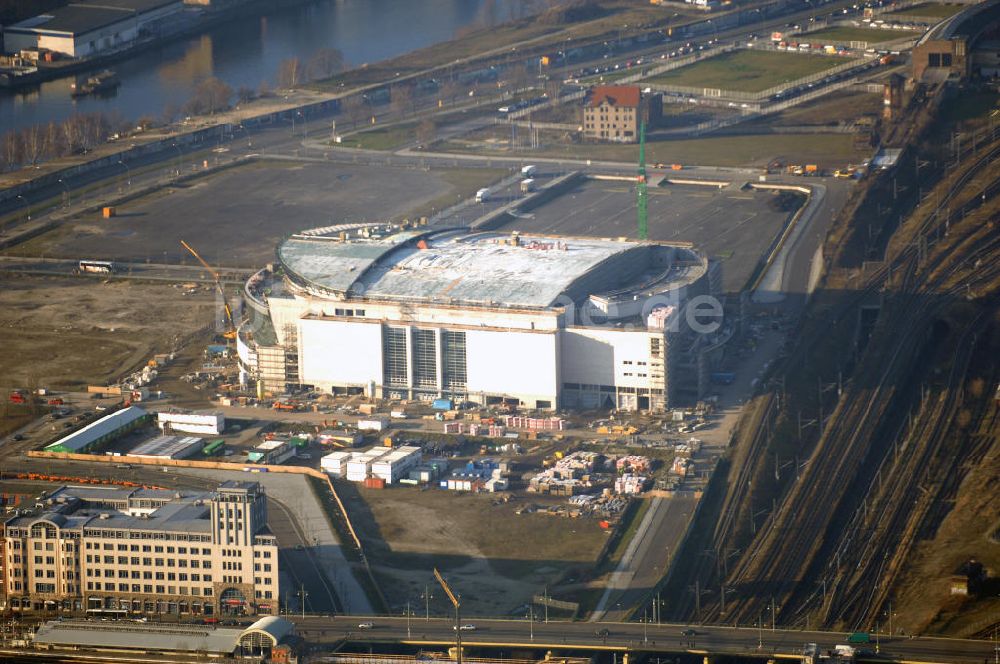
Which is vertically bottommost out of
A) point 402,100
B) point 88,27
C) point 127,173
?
point 127,173

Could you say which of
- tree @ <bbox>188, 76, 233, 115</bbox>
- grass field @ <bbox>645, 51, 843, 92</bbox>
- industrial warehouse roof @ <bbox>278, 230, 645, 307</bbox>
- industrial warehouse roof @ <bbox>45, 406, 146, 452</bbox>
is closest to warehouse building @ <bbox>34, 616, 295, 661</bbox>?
industrial warehouse roof @ <bbox>45, 406, 146, 452</bbox>

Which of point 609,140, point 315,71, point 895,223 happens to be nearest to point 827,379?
point 895,223

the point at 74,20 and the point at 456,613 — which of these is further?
the point at 74,20

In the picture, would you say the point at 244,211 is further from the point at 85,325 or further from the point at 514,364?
the point at 514,364

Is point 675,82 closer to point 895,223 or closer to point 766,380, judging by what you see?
point 895,223

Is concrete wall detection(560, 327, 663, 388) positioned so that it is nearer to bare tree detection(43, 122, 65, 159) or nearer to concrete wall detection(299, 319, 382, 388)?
concrete wall detection(299, 319, 382, 388)

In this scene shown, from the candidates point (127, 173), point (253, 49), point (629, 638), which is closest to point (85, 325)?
point (127, 173)
